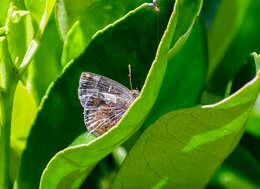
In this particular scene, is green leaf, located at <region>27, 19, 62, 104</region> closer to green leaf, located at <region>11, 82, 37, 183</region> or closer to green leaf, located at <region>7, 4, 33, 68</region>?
green leaf, located at <region>11, 82, 37, 183</region>

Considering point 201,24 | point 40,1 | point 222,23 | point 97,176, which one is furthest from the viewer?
point 222,23

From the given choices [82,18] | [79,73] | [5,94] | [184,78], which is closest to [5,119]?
[5,94]

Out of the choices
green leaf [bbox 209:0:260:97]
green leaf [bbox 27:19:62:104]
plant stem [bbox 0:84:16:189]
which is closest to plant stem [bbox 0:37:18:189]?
plant stem [bbox 0:84:16:189]

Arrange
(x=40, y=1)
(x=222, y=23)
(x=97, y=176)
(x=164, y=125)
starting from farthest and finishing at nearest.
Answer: (x=222, y=23) → (x=97, y=176) → (x=40, y=1) → (x=164, y=125)

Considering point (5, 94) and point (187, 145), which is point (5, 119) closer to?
point (5, 94)

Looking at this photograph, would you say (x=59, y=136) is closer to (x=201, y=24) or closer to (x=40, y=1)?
(x=40, y=1)

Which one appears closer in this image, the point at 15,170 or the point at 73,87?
the point at 73,87

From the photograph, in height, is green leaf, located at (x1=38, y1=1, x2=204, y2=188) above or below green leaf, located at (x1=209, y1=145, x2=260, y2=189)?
above


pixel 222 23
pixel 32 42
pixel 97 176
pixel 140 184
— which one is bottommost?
pixel 97 176

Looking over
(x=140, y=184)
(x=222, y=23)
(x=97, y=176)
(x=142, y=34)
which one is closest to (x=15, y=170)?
(x=97, y=176)
